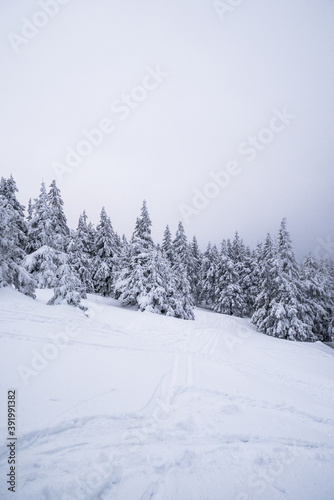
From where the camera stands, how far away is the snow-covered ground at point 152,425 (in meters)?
2.81

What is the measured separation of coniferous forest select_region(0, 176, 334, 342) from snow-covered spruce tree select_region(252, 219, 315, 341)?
91 mm

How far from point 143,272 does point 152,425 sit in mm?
17858

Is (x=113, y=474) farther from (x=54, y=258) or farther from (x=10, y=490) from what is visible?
(x=54, y=258)

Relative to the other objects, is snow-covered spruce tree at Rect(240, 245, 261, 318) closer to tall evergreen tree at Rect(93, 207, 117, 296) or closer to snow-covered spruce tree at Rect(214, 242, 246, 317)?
snow-covered spruce tree at Rect(214, 242, 246, 317)

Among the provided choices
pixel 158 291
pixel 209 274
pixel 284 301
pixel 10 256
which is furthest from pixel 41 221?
pixel 209 274

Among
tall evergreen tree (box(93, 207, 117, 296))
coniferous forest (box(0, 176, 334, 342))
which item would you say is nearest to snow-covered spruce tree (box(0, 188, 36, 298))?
coniferous forest (box(0, 176, 334, 342))

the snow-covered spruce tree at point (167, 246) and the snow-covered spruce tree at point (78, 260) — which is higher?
the snow-covered spruce tree at point (167, 246)

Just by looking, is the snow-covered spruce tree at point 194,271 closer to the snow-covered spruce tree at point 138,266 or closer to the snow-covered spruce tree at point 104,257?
the snow-covered spruce tree at point 104,257

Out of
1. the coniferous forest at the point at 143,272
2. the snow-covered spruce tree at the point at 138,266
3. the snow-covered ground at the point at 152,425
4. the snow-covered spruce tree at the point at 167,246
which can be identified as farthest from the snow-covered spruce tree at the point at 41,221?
the snow-covered spruce tree at the point at 167,246

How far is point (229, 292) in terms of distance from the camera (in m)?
36.1

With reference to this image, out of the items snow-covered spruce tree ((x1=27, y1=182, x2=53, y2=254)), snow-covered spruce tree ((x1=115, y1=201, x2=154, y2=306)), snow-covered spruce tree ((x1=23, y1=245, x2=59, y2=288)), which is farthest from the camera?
snow-covered spruce tree ((x1=115, y1=201, x2=154, y2=306))

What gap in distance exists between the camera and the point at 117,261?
33969mm

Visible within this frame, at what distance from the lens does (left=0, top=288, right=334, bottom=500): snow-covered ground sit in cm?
281

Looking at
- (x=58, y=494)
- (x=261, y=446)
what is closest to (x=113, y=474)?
(x=58, y=494)
